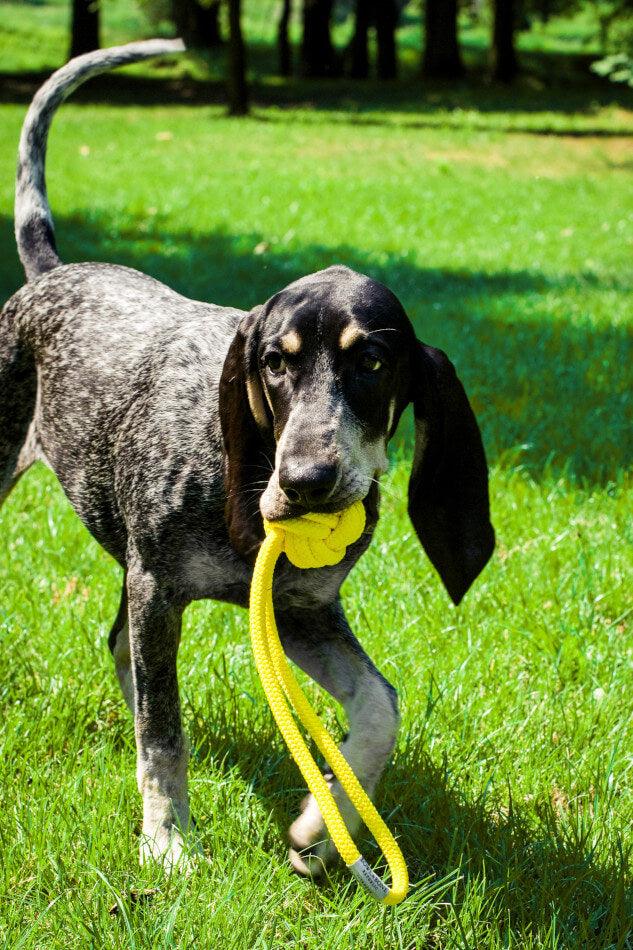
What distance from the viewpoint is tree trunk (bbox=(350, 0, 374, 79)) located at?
3669cm

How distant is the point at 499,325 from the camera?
28.2ft

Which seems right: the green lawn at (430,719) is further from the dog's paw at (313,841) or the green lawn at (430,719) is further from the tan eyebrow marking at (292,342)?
the tan eyebrow marking at (292,342)

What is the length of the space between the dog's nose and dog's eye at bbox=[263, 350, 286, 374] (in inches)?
14.6

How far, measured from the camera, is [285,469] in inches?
95.5

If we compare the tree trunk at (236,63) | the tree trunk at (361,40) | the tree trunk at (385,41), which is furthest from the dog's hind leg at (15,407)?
the tree trunk at (361,40)

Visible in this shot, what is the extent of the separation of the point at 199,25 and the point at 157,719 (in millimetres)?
40336

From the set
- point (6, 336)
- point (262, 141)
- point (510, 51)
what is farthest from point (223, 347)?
point (510, 51)

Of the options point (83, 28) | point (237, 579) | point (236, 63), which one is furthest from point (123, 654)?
point (83, 28)

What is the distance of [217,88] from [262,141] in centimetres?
1151

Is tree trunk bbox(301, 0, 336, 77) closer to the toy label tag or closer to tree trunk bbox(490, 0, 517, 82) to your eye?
tree trunk bbox(490, 0, 517, 82)

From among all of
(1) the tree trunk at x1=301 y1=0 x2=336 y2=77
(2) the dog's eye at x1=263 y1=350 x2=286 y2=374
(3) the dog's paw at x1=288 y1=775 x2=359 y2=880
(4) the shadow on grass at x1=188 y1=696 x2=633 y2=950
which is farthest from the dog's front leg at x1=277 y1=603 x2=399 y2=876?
(1) the tree trunk at x1=301 y1=0 x2=336 y2=77

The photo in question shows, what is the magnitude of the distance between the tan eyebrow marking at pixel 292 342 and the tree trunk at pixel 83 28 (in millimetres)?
31629

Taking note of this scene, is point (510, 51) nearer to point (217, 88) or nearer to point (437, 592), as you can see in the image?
point (217, 88)

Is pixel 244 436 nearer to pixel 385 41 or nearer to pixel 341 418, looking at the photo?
pixel 341 418
